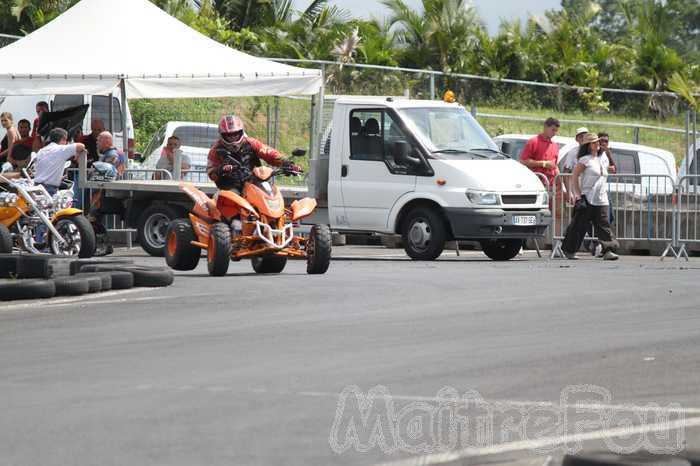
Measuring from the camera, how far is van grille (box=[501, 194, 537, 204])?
20297mm

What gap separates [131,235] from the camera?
24031 millimetres

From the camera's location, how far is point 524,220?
20359 mm

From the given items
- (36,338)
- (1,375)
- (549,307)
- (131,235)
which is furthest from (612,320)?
(131,235)

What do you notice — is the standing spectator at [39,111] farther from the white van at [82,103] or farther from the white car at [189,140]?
the white car at [189,140]

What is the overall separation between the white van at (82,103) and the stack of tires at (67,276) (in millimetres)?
10141

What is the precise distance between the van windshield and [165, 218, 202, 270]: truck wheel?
3.82m

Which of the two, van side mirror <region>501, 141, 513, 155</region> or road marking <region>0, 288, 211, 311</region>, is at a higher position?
van side mirror <region>501, 141, 513, 155</region>

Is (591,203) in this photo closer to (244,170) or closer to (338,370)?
(244,170)

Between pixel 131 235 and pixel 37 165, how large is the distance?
3.63m

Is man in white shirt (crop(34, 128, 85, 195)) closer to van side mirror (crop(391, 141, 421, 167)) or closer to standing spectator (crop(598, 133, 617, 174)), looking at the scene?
van side mirror (crop(391, 141, 421, 167))

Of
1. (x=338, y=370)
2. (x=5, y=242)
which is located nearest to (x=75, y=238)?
(x=5, y=242)

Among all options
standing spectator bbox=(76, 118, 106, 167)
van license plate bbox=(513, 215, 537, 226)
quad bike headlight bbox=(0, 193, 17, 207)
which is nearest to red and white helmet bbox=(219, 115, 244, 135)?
quad bike headlight bbox=(0, 193, 17, 207)

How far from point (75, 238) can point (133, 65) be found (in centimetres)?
496

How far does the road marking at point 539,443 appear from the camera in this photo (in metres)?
6.41
